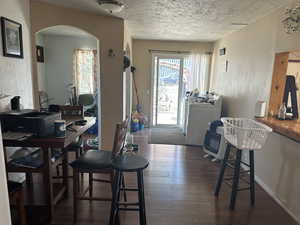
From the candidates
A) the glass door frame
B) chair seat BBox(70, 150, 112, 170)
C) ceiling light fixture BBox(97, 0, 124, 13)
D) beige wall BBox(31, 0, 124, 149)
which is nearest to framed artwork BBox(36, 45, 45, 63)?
beige wall BBox(31, 0, 124, 149)

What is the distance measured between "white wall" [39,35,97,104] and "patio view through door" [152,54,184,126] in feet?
6.64

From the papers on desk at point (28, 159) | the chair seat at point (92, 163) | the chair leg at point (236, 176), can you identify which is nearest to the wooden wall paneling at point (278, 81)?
the chair leg at point (236, 176)

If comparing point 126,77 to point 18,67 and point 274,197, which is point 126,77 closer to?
point 18,67

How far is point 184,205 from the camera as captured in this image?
2402mm

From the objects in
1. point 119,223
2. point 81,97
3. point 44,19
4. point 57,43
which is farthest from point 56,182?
point 57,43

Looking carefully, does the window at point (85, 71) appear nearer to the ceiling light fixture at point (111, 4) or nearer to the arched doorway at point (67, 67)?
the arched doorway at point (67, 67)

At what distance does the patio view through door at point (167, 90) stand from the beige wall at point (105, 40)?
2289 millimetres

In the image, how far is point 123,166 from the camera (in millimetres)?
1751

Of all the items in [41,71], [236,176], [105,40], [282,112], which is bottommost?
[236,176]

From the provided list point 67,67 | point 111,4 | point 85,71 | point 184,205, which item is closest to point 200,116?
point 184,205

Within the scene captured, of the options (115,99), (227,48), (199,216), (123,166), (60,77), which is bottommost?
(199,216)

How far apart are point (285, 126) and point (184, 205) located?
1.43m

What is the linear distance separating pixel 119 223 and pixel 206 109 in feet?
9.57

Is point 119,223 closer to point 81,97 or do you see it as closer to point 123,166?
point 123,166
